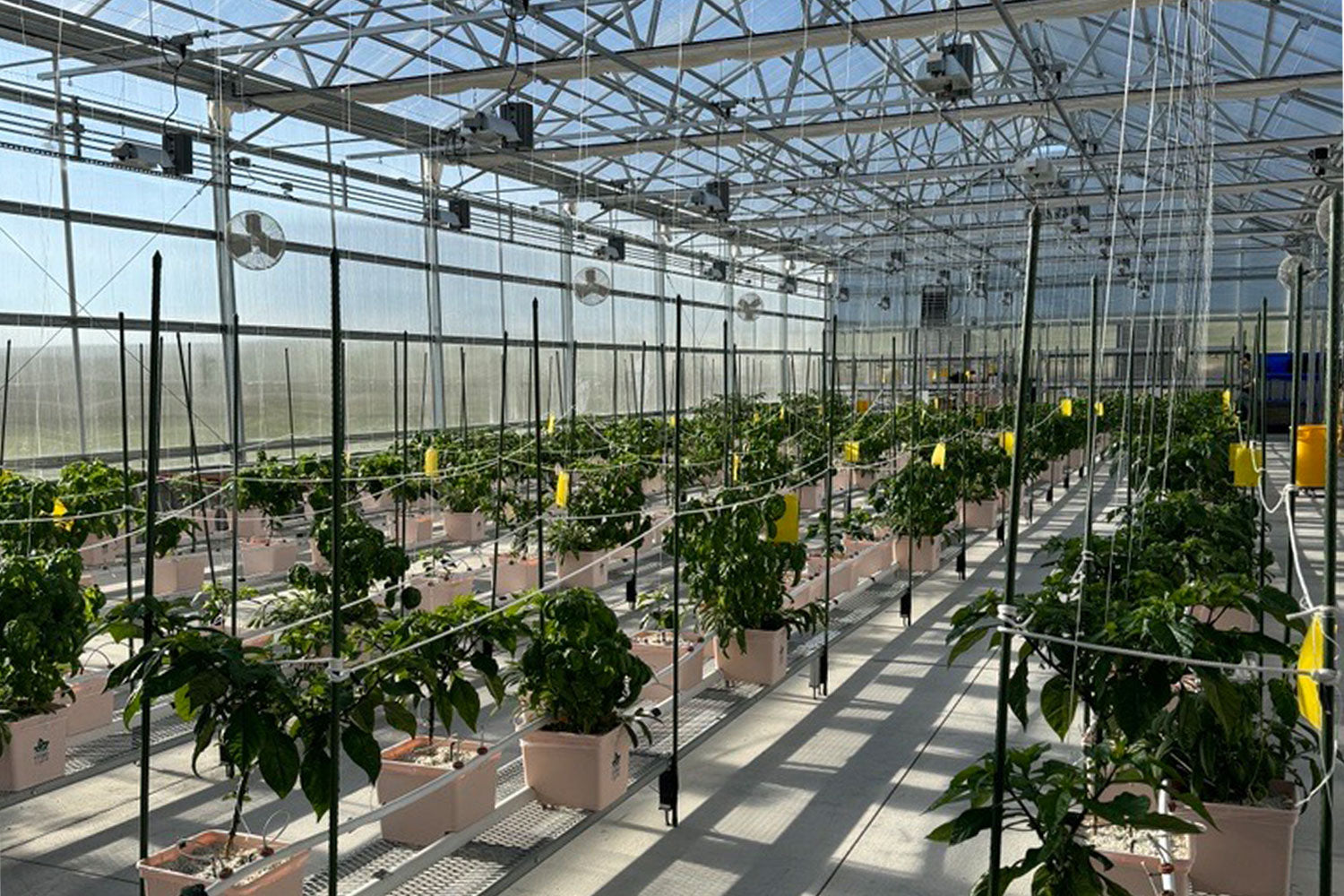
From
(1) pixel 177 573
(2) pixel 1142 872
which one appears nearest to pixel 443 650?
(2) pixel 1142 872

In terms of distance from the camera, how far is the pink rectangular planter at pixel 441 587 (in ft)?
24.8

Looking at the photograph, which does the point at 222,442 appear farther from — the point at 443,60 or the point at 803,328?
the point at 803,328

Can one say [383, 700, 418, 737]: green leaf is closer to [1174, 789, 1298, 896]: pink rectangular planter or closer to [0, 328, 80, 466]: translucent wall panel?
[1174, 789, 1298, 896]: pink rectangular planter

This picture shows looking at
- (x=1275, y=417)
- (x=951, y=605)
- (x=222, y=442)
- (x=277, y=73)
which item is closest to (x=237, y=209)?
(x=277, y=73)

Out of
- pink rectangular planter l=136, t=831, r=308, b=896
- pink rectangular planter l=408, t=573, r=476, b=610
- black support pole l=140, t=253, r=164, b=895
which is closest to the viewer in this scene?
black support pole l=140, t=253, r=164, b=895

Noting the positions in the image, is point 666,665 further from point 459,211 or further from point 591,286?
point 459,211

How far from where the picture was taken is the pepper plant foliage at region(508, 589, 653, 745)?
406 centimetres

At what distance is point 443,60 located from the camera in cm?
1231

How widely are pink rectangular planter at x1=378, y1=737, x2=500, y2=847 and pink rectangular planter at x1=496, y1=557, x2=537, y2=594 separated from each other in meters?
4.04

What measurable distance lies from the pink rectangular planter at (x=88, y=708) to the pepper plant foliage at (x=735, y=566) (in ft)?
8.97

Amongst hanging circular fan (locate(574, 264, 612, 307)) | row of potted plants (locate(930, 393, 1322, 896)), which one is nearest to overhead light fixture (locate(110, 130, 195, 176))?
hanging circular fan (locate(574, 264, 612, 307))

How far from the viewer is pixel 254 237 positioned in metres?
8.20

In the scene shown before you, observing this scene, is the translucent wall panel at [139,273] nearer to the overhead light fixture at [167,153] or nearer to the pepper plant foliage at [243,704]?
the overhead light fixture at [167,153]

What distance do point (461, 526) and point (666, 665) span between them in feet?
18.5
